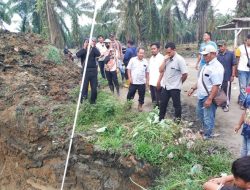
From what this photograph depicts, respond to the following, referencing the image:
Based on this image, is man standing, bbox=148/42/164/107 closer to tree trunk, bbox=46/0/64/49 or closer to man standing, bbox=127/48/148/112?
man standing, bbox=127/48/148/112

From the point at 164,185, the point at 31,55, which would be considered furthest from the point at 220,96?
the point at 31,55

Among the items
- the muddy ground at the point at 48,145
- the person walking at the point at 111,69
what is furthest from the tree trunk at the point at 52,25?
the person walking at the point at 111,69

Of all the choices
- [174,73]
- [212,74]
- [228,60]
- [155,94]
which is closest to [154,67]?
[155,94]

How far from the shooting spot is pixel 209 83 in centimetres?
561

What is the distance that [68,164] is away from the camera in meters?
5.94

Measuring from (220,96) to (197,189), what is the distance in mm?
1970

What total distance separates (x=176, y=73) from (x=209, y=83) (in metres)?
0.82

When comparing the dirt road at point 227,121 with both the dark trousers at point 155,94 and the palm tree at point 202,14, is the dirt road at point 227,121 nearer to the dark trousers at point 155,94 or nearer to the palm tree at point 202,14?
the dark trousers at point 155,94

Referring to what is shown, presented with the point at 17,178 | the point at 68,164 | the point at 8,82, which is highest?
the point at 8,82

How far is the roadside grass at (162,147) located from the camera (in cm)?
457

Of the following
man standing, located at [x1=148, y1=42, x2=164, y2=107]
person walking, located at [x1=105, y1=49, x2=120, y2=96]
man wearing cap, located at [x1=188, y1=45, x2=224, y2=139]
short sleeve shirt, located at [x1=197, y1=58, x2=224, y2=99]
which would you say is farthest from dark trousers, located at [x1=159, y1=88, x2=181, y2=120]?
person walking, located at [x1=105, y1=49, x2=120, y2=96]

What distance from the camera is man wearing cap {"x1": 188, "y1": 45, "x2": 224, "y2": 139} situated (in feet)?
17.9

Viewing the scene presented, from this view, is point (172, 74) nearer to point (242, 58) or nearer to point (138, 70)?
point (138, 70)

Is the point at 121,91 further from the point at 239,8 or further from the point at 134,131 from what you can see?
the point at 239,8
